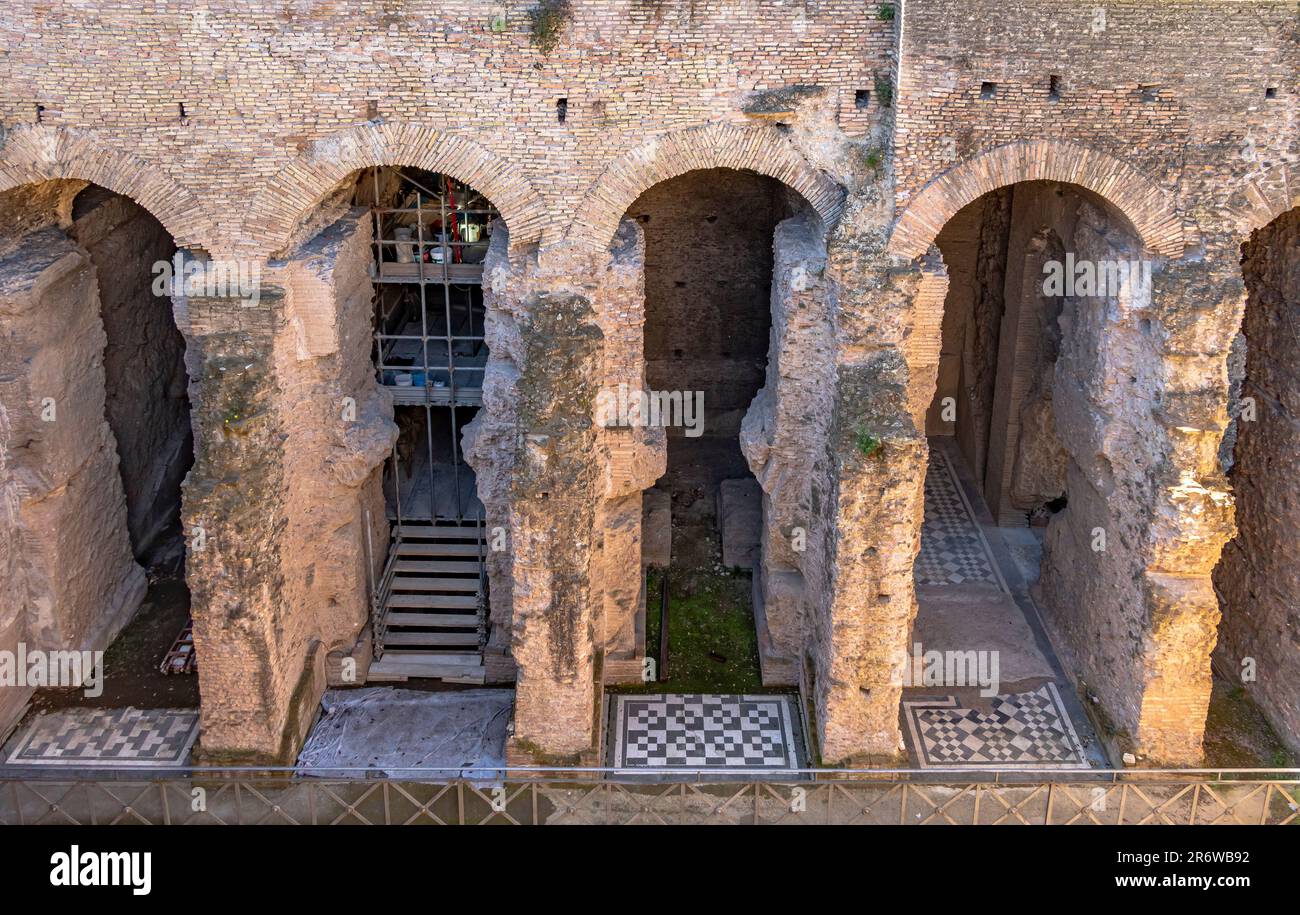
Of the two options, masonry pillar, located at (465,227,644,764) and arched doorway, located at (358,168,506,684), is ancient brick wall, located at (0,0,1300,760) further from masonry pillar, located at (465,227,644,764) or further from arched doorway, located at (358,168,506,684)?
arched doorway, located at (358,168,506,684)

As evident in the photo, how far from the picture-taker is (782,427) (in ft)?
47.3

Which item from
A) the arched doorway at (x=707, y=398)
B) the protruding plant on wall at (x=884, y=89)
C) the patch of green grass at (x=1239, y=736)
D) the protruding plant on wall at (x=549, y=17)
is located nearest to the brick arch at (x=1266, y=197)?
the protruding plant on wall at (x=884, y=89)

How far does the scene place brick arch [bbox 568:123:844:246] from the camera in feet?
43.3

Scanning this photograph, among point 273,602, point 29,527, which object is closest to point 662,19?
point 273,602

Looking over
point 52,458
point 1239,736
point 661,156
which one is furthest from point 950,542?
point 52,458

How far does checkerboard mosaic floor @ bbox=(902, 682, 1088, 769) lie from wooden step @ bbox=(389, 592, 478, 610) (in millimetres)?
4420

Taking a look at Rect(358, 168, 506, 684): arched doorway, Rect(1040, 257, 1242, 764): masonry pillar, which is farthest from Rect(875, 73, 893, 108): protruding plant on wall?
Rect(358, 168, 506, 684): arched doorway

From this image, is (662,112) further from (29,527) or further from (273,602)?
(29,527)

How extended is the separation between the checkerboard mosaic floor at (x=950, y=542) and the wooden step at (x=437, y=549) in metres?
4.83

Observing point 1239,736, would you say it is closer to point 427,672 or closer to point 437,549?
point 427,672

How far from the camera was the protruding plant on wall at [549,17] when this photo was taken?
1284 centimetres

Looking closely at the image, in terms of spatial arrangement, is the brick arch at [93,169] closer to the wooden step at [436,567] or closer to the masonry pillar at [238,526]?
the masonry pillar at [238,526]

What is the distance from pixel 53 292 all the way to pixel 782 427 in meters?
6.77

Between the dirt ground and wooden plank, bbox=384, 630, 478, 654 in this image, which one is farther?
wooden plank, bbox=384, 630, 478, 654
